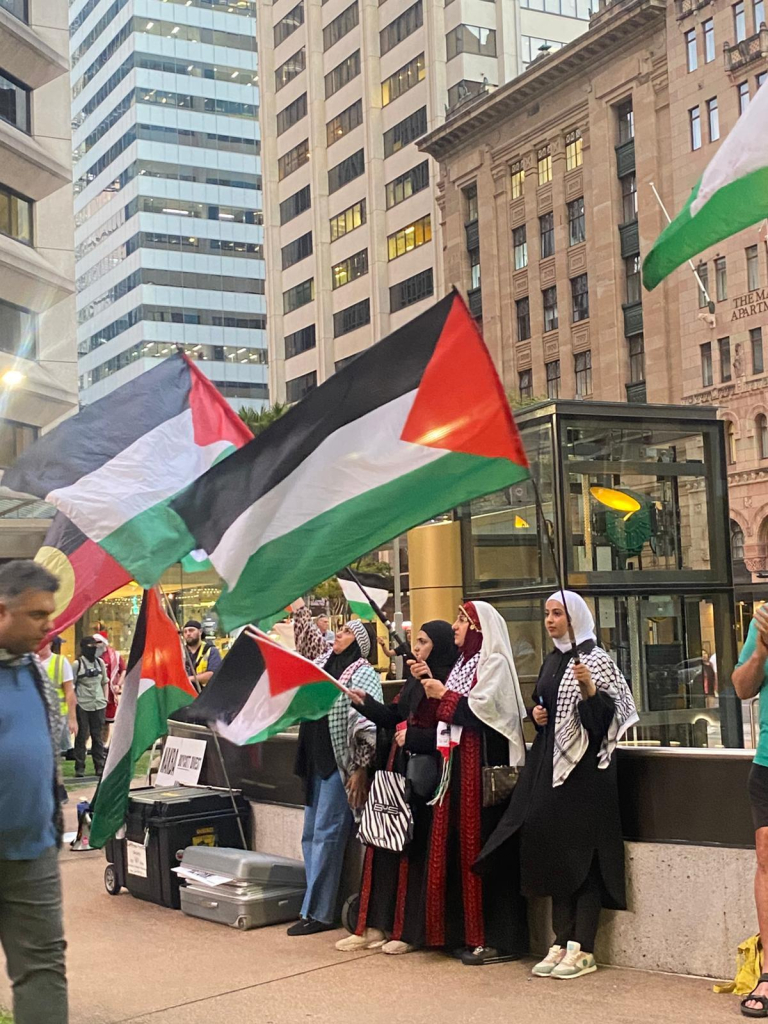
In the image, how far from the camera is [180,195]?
106375 millimetres

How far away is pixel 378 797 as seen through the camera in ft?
25.5

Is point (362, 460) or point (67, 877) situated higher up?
point (362, 460)

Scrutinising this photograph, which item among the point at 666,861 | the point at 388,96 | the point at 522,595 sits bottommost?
the point at 666,861

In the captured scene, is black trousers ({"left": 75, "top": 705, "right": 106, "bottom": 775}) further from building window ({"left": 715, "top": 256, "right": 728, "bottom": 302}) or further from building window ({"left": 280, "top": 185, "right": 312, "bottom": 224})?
building window ({"left": 280, "top": 185, "right": 312, "bottom": 224})

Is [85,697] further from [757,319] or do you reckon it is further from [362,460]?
[757,319]

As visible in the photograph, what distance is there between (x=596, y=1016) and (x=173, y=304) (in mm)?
101971

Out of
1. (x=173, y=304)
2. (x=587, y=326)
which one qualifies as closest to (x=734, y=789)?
(x=587, y=326)

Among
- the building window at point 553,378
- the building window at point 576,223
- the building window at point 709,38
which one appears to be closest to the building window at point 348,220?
the building window at point 576,223

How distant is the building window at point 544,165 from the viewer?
61875mm

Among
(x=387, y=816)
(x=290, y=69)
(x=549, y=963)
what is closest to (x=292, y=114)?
(x=290, y=69)

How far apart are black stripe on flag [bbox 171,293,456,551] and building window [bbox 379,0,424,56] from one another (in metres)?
75.6

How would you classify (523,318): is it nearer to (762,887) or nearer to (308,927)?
(308,927)

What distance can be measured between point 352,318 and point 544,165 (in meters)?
21.7

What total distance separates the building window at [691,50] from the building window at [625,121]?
4.00 m
